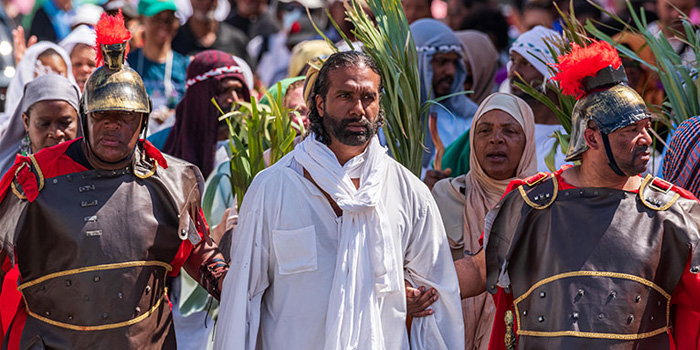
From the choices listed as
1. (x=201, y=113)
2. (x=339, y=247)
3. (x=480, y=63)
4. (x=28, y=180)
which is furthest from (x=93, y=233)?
(x=480, y=63)

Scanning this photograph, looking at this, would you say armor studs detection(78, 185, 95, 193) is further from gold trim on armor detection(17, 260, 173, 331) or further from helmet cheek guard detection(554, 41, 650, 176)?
helmet cheek guard detection(554, 41, 650, 176)

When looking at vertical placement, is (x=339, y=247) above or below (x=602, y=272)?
above

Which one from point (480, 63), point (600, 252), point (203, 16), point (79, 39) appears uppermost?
point (203, 16)

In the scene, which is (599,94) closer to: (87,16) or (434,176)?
(434,176)

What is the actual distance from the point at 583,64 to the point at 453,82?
9.91ft

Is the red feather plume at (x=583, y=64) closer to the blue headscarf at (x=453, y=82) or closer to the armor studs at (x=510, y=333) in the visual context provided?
the armor studs at (x=510, y=333)

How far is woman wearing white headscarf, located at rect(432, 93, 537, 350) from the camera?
569 cm

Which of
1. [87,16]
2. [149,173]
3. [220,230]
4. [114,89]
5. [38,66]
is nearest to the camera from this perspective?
[114,89]

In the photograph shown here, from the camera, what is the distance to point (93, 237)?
16.0 ft

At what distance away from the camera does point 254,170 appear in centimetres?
609

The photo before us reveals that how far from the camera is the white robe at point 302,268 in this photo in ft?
15.4

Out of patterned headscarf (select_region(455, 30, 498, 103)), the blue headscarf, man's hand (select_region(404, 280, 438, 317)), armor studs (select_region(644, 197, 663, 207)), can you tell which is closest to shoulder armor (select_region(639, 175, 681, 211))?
armor studs (select_region(644, 197, 663, 207))

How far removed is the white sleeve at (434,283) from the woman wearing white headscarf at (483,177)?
78cm

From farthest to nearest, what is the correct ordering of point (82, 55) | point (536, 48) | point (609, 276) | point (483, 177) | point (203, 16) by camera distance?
point (203, 16) → point (82, 55) → point (536, 48) → point (483, 177) → point (609, 276)
